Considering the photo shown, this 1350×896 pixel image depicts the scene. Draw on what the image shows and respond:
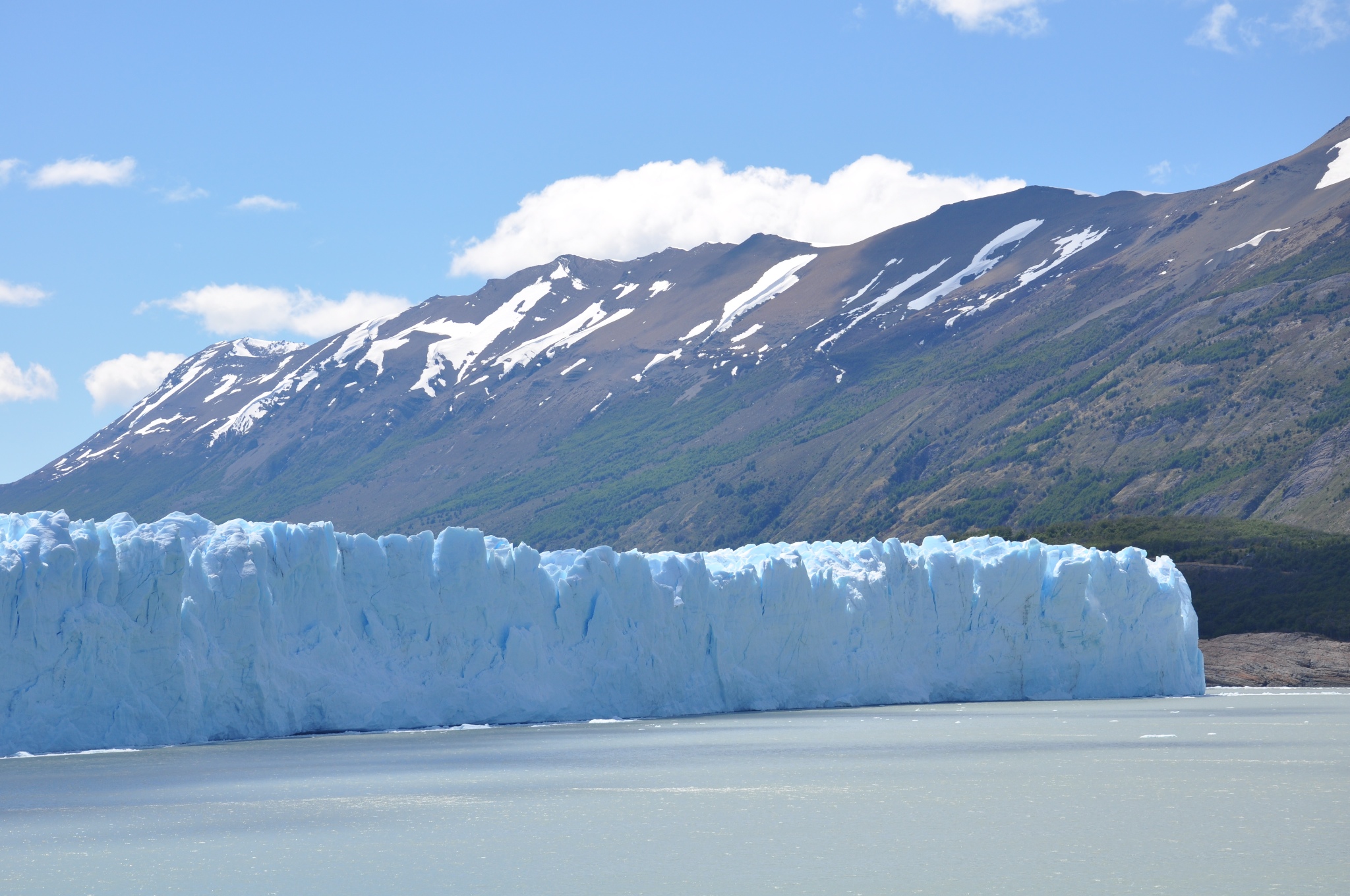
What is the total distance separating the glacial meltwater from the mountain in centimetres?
6352

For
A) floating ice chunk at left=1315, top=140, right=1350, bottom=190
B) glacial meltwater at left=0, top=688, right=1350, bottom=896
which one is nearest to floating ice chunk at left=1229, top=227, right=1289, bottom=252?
floating ice chunk at left=1315, top=140, right=1350, bottom=190

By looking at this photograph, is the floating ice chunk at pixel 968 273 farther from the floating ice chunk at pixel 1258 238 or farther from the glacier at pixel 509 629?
the glacier at pixel 509 629

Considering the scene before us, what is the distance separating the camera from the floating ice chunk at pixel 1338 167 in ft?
467

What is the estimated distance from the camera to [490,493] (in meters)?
166

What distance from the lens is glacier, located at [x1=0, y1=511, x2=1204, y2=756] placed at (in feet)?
91.8

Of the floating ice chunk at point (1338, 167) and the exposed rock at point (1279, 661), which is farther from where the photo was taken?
the floating ice chunk at point (1338, 167)

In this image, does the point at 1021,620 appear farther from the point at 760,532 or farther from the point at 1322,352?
the point at 760,532

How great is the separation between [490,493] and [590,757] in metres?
141

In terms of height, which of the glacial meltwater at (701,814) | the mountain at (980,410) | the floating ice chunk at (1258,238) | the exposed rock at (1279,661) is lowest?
the exposed rock at (1279,661)

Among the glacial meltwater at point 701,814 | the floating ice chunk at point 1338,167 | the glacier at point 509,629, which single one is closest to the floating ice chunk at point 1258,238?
the floating ice chunk at point 1338,167

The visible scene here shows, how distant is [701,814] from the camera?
19328 mm

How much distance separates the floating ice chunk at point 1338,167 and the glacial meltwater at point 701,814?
12618cm

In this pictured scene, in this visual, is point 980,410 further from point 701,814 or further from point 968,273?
point 701,814

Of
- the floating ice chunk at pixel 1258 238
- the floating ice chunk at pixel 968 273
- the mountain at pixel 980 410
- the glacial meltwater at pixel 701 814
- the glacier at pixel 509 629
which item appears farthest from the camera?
the floating ice chunk at pixel 968 273
